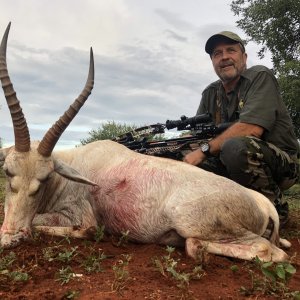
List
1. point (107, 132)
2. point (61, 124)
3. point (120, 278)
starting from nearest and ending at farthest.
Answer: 1. point (120, 278)
2. point (61, 124)
3. point (107, 132)

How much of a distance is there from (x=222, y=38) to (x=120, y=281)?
15.2ft

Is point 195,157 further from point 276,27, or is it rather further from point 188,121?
point 276,27

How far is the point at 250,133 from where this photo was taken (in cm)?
593

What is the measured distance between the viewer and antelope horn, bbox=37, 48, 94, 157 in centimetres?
446

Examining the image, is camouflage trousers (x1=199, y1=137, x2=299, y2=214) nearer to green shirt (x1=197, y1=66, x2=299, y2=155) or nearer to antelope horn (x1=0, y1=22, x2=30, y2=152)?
green shirt (x1=197, y1=66, x2=299, y2=155)

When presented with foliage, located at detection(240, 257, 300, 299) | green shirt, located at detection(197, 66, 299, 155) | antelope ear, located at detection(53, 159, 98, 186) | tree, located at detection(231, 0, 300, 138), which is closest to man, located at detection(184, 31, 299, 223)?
green shirt, located at detection(197, 66, 299, 155)

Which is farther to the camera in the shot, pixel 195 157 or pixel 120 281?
pixel 195 157

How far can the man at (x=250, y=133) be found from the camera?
5.76m

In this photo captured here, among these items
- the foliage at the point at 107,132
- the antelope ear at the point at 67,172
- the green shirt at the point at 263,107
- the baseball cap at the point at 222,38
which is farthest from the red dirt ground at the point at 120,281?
the foliage at the point at 107,132

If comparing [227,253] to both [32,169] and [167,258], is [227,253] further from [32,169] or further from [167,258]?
[32,169]

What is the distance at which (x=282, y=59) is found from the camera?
2225 cm

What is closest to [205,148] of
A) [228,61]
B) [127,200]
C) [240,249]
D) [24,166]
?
[228,61]

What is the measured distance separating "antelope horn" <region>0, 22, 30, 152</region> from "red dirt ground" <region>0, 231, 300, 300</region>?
91cm

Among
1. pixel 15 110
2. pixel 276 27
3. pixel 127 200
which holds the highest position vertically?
pixel 276 27
